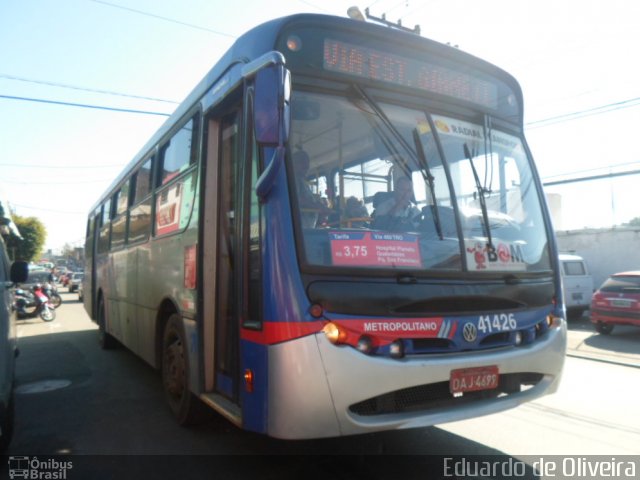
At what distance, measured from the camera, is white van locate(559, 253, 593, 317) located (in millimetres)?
15336

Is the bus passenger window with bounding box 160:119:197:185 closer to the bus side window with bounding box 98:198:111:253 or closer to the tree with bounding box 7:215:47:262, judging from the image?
the bus side window with bounding box 98:198:111:253

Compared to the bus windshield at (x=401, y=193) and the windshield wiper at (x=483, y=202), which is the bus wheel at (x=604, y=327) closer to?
the bus windshield at (x=401, y=193)

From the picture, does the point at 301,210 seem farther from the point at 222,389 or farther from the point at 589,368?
the point at 589,368

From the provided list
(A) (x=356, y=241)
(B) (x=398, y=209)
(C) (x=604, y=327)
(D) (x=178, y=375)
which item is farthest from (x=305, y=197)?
(C) (x=604, y=327)

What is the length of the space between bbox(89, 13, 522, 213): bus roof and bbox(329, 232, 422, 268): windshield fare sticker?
140 centimetres

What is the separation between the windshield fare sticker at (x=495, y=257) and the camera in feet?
12.0

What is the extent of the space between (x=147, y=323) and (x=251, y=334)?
3.12 meters

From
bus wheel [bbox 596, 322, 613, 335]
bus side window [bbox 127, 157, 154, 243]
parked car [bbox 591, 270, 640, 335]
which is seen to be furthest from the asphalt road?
bus wheel [bbox 596, 322, 613, 335]

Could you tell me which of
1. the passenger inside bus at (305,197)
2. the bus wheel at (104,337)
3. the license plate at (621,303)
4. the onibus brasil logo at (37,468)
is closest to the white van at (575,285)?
the license plate at (621,303)

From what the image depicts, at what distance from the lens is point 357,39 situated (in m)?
3.73

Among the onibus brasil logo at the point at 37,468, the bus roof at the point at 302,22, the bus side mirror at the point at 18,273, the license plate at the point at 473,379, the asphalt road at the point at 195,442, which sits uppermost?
the bus roof at the point at 302,22

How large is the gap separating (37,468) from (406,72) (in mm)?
4239

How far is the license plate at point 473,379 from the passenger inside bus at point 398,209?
40.5 inches

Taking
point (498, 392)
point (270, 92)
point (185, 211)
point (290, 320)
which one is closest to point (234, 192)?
point (185, 211)
